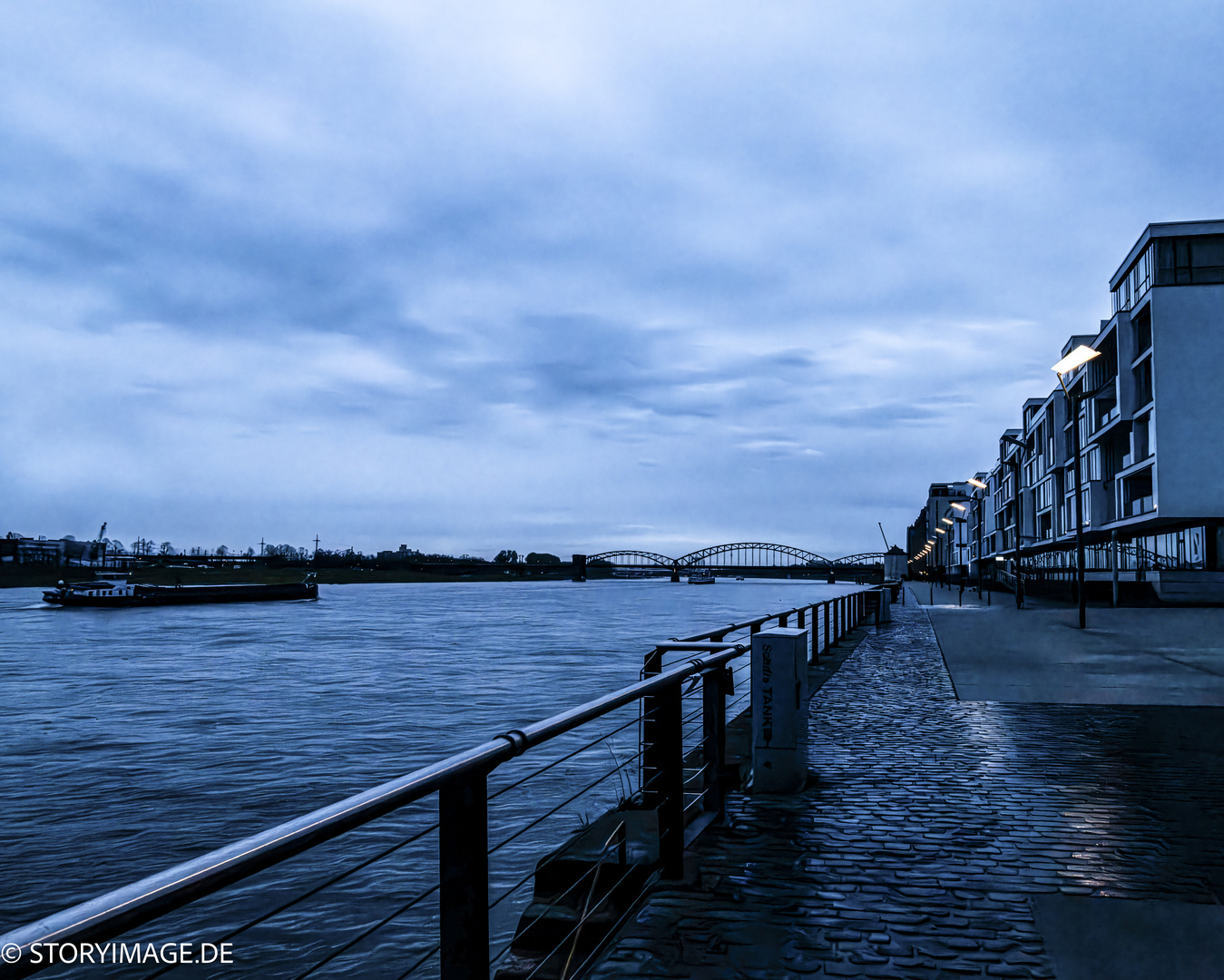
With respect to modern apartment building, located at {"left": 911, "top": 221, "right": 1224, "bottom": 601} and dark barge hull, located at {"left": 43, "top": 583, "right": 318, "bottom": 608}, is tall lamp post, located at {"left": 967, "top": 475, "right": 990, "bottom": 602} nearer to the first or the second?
modern apartment building, located at {"left": 911, "top": 221, "right": 1224, "bottom": 601}

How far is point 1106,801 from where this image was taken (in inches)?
250

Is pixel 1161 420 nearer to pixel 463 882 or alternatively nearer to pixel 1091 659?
pixel 1091 659

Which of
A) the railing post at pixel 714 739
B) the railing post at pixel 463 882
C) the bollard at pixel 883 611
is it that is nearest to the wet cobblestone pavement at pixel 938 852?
the railing post at pixel 714 739

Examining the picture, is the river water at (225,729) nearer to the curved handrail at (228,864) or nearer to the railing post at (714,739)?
the railing post at (714,739)

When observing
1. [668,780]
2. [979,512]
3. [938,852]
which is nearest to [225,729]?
[668,780]

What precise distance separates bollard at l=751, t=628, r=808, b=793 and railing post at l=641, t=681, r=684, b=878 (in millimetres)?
1570

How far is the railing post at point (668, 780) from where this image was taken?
4.88m

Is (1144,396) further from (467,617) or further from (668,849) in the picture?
(668,849)

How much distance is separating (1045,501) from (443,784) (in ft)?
258

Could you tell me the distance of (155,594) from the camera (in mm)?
84875

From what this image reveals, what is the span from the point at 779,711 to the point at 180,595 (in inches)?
3617

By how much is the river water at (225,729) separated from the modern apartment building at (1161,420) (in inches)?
942

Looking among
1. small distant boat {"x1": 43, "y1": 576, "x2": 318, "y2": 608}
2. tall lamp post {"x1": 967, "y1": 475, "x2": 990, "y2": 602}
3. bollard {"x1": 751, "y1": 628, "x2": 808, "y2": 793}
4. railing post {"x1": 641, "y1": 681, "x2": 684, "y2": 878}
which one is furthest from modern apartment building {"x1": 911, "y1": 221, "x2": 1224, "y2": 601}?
small distant boat {"x1": 43, "y1": 576, "x2": 318, "y2": 608}

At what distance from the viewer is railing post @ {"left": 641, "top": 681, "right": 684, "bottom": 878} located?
16.0 feet
